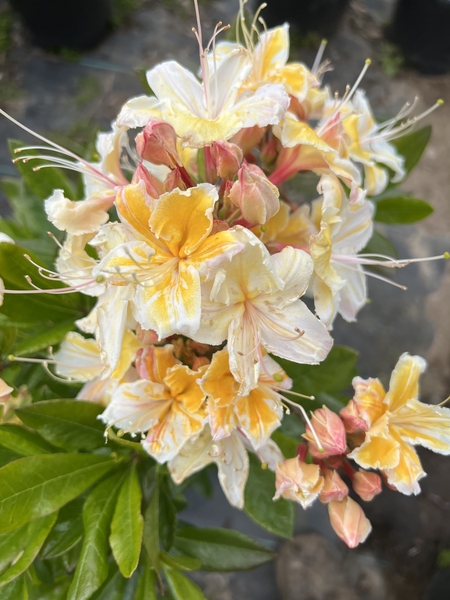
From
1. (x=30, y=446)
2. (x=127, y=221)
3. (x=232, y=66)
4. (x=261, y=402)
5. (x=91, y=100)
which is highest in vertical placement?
(x=232, y=66)

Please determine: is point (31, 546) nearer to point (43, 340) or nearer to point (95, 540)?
point (95, 540)

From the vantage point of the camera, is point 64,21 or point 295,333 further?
point 64,21

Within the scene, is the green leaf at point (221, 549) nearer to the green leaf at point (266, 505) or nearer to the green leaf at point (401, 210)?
the green leaf at point (266, 505)

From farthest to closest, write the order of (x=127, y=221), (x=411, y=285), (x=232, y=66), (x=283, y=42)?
(x=411, y=285)
(x=283, y=42)
(x=232, y=66)
(x=127, y=221)

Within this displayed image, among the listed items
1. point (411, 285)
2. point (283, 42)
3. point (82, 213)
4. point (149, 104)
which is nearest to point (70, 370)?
point (82, 213)

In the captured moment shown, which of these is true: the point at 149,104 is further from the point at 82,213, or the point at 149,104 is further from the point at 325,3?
the point at 325,3

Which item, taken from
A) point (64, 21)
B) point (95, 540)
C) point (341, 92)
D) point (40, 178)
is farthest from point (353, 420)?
point (64, 21)
